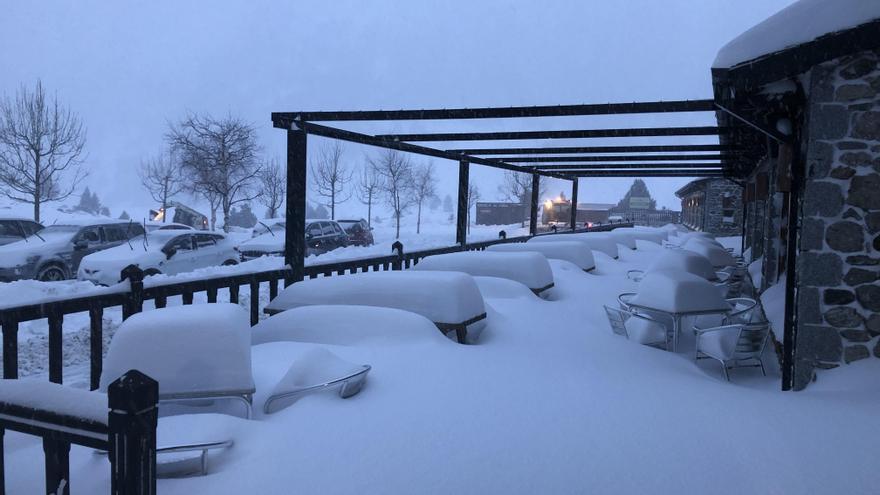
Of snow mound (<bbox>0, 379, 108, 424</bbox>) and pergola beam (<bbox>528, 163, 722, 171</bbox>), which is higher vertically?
pergola beam (<bbox>528, 163, 722, 171</bbox>)

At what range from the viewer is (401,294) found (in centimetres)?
580

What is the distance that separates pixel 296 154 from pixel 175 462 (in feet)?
14.8

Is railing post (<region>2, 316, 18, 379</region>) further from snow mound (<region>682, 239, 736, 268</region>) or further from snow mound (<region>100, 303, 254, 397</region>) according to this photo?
snow mound (<region>682, 239, 736, 268</region>)

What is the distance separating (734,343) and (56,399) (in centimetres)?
497

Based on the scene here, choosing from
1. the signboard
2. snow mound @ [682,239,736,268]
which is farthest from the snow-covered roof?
the signboard

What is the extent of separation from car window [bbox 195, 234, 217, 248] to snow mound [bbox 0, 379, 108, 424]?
1238 centimetres

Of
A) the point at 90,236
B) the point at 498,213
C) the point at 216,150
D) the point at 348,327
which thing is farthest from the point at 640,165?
the point at 498,213

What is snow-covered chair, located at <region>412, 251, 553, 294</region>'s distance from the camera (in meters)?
8.09

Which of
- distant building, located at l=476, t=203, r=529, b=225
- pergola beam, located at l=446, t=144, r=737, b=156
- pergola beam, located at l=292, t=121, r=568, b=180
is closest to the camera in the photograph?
pergola beam, located at l=292, t=121, r=568, b=180

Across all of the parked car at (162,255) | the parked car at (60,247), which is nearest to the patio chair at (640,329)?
the parked car at (162,255)

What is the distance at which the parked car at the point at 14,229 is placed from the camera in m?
14.3

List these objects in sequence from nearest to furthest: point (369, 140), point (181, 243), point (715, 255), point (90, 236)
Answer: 1. point (369, 140)
2. point (715, 255)
3. point (181, 243)
4. point (90, 236)

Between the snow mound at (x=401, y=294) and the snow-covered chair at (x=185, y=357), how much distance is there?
2416mm

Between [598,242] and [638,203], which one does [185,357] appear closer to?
[598,242]
